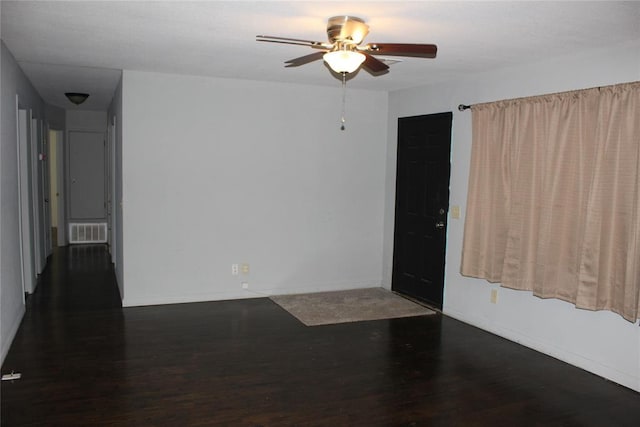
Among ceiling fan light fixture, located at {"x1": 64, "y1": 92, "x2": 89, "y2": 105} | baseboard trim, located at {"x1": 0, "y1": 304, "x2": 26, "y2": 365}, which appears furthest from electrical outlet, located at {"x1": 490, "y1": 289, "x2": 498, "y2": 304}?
ceiling fan light fixture, located at {"x1": 64, "y1": 92, "x2": 89, "y2": 105}

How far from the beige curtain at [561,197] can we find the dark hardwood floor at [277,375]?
2.25 ft

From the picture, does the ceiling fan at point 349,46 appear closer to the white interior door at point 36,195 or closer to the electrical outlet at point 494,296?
the electrical outlet at point 494,296

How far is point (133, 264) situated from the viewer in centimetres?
543

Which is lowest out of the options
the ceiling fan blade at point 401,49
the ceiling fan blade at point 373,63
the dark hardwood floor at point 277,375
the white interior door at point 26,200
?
the dark hardwood floor at point 277,375

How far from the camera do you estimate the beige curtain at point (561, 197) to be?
3.62 metres

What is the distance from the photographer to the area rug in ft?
17.2

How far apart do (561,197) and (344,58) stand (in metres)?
2.22

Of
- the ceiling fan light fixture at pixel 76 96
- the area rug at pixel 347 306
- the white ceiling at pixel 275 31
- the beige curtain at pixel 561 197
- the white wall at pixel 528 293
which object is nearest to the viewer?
the white ceiling at pixel 275 31

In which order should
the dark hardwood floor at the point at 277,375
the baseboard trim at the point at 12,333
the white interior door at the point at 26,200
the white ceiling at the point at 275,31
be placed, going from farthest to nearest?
the white interior door at the point at 26,200 < the baseboard trim at the point at 12,333 < the dark hardwood floor at the point at 277,375 < the white ceiling at the point at 275,31

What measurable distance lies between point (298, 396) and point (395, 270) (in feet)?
10.5

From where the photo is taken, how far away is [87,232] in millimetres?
9625

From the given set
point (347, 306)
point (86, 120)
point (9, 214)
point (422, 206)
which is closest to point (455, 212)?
point (422, 206)

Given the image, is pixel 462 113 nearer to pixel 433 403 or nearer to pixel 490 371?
pixel 490 371

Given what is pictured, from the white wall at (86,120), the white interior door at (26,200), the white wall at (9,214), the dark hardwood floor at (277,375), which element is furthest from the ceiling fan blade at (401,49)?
the white wall at (86,120)
